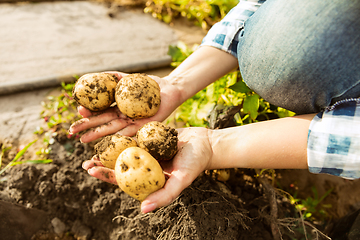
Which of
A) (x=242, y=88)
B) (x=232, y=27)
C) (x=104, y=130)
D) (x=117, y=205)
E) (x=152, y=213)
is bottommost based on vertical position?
(x=117, y=205)

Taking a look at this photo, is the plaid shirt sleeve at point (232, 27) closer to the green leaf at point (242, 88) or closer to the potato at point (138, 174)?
the green leaf at point (242, 88)

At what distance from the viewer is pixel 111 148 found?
1647 millimetres

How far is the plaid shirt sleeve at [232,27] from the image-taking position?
2.02 m

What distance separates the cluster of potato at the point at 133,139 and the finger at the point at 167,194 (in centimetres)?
8

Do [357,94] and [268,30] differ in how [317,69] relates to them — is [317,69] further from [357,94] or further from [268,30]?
[268,30]

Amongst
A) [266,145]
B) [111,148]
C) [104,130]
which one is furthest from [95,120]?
[266,145]

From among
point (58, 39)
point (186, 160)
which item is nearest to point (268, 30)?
point (186, 160)

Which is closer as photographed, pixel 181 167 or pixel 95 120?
pixel 181 167

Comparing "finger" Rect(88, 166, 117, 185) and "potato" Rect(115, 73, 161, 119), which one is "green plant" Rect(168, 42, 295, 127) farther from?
"finger" Rect(88, 166, 117, 185)

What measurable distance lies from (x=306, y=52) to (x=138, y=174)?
1.31m

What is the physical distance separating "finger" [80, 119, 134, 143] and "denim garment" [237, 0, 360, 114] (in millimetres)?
1208

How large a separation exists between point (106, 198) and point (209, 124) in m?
1.21

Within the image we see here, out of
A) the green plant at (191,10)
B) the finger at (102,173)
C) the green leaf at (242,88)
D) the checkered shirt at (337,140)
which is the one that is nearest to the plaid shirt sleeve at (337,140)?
the checkered shirt at (337,140)

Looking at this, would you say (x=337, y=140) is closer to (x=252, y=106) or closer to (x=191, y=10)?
(x=252, y=106)
